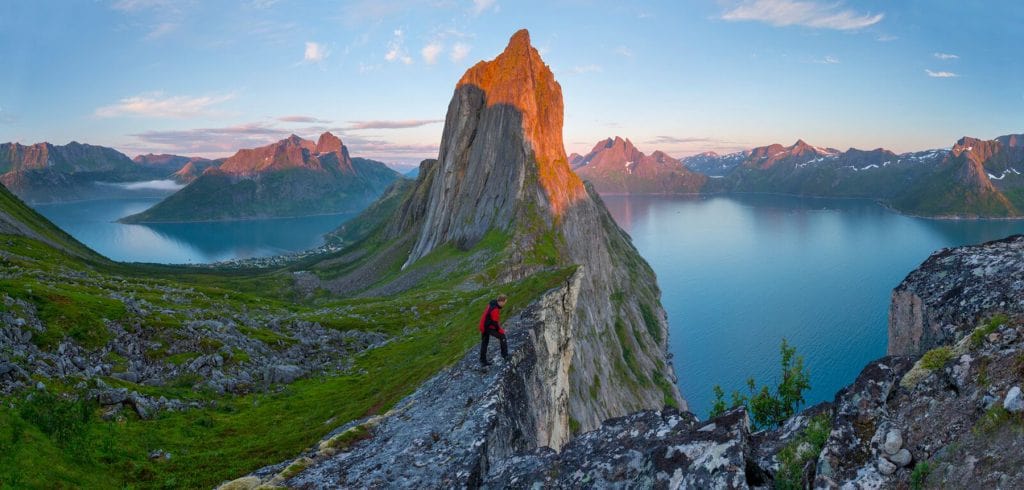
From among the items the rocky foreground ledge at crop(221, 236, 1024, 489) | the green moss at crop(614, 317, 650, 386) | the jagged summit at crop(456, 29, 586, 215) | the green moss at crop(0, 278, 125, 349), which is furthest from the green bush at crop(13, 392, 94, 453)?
the jagged summit at crop(456, 29, 586, 215)

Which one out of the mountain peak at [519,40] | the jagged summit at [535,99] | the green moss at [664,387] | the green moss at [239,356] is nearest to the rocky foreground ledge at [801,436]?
the green moss at [239,356]

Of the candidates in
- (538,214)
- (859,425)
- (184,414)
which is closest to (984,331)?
(859,425)

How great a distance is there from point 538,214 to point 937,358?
89.1 m

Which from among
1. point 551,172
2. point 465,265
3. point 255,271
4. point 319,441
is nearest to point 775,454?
point 319,441

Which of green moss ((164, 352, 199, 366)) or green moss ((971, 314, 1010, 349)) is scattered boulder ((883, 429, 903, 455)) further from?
green moss ((164, 352, 199, 366))

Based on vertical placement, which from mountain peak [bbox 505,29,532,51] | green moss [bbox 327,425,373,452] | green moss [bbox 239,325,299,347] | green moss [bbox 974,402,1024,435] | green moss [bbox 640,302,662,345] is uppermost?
mountain peak [bbox 505,29,532,51]

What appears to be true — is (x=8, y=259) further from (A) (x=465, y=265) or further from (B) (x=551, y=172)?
(B) (x=551, y=172)

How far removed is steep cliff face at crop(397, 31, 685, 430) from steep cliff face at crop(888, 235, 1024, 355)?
156 feet

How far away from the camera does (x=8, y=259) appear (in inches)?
2459

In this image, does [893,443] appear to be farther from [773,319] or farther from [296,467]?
[773,319]

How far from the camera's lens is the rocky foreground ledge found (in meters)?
9.11

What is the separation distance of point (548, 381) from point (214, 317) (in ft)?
95.0

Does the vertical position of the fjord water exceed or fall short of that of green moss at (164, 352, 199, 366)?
it falls short

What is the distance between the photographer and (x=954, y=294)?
49.5 feet
